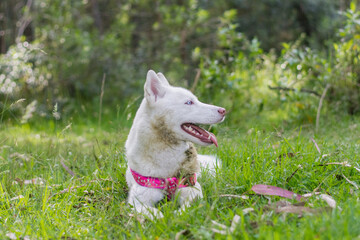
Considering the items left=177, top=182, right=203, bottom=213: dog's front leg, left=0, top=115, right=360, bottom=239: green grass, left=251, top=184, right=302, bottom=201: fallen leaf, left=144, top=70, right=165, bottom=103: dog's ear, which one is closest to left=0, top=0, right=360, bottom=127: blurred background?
left=0, top=115, right=360, bottom=239: green grass

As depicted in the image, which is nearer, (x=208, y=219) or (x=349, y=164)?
(x=208, y=219)

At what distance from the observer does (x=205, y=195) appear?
265cm

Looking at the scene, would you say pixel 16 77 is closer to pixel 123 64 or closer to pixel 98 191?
pixel 123 64

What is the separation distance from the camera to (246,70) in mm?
6578

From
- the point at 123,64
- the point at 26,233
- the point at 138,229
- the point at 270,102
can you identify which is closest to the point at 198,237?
the point at 138,229

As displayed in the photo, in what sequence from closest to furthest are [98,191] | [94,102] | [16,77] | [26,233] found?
[26,233]
[98,191]
[16,77]
[94,102]

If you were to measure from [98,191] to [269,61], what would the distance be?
523 centimetres

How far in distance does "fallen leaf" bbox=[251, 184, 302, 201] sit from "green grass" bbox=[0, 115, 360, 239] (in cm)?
6

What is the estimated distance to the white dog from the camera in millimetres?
2785

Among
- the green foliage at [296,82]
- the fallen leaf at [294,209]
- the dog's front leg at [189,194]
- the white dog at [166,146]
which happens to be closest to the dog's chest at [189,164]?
the white dog at [166,146]

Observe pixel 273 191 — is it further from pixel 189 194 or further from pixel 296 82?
pixel 296 82

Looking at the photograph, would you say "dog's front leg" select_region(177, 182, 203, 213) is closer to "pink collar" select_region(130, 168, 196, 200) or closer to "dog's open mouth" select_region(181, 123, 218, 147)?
"pink collar" select_region(130, 168, 196, 200)

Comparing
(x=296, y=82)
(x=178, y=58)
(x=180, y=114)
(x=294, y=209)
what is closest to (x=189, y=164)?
(x=180, y=114)

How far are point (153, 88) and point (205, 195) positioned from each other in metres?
0.86
